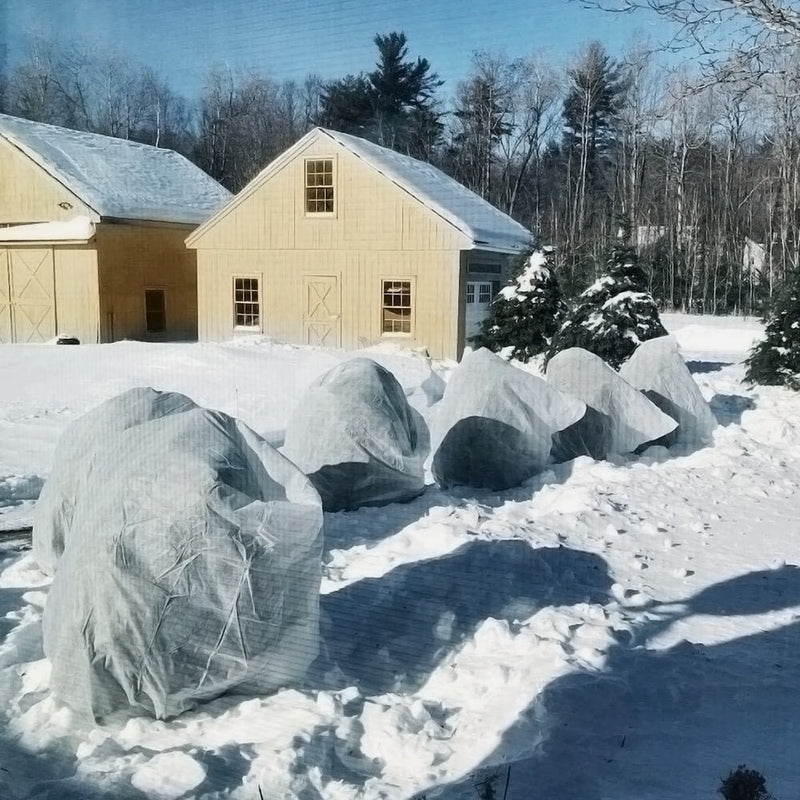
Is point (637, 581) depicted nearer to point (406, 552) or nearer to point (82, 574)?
point (406, 552)

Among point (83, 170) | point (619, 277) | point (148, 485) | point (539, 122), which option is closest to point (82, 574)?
point (148, 485)

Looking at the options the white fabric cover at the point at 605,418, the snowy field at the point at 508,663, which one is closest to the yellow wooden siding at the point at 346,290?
the white fabric cover at the point at 605,418

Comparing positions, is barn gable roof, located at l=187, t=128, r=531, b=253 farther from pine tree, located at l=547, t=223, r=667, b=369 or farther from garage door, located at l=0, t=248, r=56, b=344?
garage door, located at l=0, t=248, r=56, b=344

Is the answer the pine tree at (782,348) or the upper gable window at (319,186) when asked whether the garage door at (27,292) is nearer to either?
the upper gable window at (319,186)

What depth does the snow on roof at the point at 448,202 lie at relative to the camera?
940cm

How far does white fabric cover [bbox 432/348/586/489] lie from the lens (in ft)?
16.0

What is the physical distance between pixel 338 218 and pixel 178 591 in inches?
368

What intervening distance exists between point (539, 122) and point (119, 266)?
776cm

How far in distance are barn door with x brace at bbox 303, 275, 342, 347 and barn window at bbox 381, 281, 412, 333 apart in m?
0.66

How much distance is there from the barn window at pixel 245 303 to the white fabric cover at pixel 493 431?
703 cm

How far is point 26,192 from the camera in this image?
38.0 ft

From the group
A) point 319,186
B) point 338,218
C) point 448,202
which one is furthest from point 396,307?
point 319,186

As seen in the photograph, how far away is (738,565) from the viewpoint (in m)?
3.61

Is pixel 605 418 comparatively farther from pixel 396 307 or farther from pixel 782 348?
pixel 396 307
